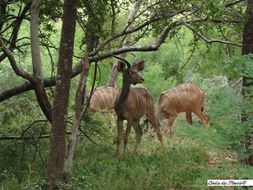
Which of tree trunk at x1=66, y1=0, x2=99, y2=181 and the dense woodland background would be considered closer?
the dense woodland background

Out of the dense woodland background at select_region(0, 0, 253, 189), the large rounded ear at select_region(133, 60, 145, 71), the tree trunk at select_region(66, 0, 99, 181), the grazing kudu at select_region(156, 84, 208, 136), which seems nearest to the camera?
the dense woodland background at select_region(0, 0, 253, 189)

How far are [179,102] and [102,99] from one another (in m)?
1.97

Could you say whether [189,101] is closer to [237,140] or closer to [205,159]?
[205,159]

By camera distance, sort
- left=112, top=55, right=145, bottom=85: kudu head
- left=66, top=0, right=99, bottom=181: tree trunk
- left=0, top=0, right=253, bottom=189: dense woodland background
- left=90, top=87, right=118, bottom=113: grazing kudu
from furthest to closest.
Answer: left=90, top=87, right=118, bottom=113: grazing kudu → left=112, top=55, right=145, bottom=85: kudu head → left=66, top=0, right=99, bottom=181: tree trunk → left=0, top=0, right=253, bottom=189: dense woodland background

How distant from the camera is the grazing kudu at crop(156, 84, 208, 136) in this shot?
13.1 metres

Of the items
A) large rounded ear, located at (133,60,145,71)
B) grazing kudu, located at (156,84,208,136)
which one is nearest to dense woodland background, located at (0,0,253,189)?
large rounded ear, located at (133,60,145,71)

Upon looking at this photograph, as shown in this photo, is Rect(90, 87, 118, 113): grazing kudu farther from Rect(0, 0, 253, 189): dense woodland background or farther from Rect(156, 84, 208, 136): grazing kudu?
Rect(0, 0, 253, 189): dense woodland background

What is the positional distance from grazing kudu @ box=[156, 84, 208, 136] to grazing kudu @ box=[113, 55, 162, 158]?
2.55 metres

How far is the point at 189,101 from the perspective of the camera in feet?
43.7

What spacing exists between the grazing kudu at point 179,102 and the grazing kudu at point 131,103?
2.55m

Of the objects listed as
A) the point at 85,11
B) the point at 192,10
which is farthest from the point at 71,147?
the point at 192,10

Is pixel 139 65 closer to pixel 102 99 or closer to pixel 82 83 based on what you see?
pixel 82 83

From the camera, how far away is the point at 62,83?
6.03 meters

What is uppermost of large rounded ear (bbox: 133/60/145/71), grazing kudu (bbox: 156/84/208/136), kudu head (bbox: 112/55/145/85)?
large rounded ear (bbox: 133/60/145/71)
